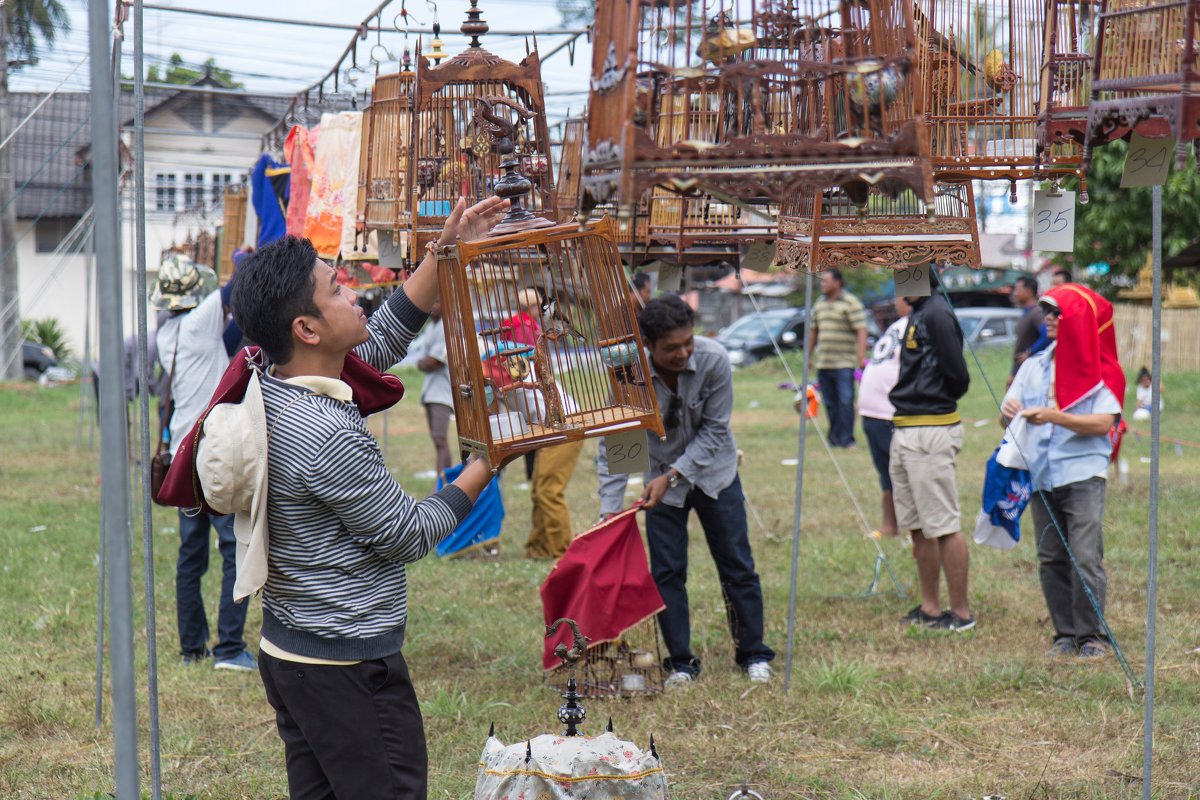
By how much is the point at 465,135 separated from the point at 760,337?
70.5ft

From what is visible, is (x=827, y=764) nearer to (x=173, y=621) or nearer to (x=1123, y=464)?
(x=173, y=621)

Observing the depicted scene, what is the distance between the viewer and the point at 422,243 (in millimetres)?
3781

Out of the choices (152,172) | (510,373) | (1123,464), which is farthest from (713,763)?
(152,172)

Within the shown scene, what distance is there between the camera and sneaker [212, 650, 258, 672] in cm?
542

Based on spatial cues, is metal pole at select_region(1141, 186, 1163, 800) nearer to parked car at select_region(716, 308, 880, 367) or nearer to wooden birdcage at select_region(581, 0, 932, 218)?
wooden birdcage at select_region(581, 0, 932, 218)

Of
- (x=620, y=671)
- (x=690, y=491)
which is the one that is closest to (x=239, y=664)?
(x=620, y=671)

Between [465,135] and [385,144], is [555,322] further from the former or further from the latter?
[385,144]

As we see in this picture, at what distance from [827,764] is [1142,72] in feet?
8.88

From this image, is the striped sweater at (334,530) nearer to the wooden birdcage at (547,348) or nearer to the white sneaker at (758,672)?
the wooden birdcage at (547,348)

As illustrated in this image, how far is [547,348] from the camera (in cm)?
312

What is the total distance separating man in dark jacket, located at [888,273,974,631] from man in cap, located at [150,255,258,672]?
3322 mm

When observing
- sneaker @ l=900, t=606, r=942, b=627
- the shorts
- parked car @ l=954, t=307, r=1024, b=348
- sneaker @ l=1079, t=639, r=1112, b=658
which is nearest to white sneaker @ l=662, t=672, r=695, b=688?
sneaker @ l=900, t=606, r=942, b=627

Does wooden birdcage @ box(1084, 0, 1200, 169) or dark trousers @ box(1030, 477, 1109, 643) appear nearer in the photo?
wooden birdcage @ box(1084, 0, 1200, 169)

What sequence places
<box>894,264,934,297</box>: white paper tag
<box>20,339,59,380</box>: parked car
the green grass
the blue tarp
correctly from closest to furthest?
<box>894,264,934,297</box>: white paper tag → the green grass → the blue tarp → <box>20,339,59,380</box>: parked car
